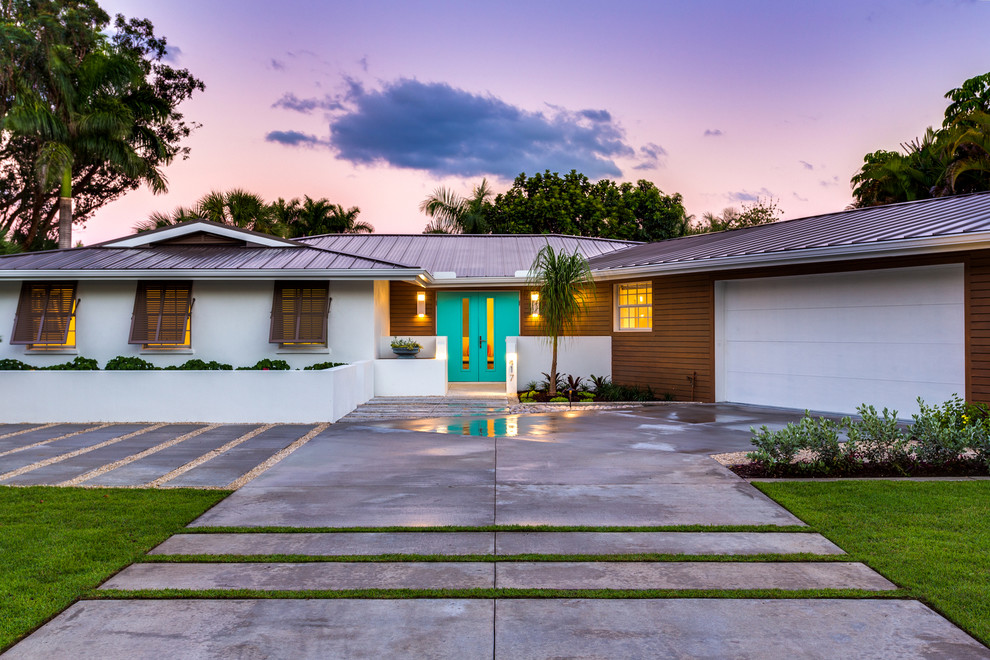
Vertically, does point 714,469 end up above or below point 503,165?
below

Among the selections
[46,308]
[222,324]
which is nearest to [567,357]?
[222,324]

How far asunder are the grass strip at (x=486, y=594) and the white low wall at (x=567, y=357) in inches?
439

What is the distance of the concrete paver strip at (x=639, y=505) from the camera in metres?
5.02

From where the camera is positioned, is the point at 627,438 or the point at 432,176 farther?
the point at 432,176

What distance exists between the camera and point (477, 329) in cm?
1555

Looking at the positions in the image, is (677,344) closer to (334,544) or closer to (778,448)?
(778,448)

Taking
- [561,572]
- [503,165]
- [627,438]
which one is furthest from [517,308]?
[503,165]

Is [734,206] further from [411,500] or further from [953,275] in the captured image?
[411,500]

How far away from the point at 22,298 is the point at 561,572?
43.1ft

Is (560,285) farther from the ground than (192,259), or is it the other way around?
(192,259)

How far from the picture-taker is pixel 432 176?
2819 cm

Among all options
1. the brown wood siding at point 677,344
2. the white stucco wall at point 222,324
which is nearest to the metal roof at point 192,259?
the white stucco wall at point 222,324

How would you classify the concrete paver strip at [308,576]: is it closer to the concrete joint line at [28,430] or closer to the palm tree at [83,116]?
the concrete joint line at [28,430]

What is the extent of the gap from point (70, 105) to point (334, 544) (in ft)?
72.6
